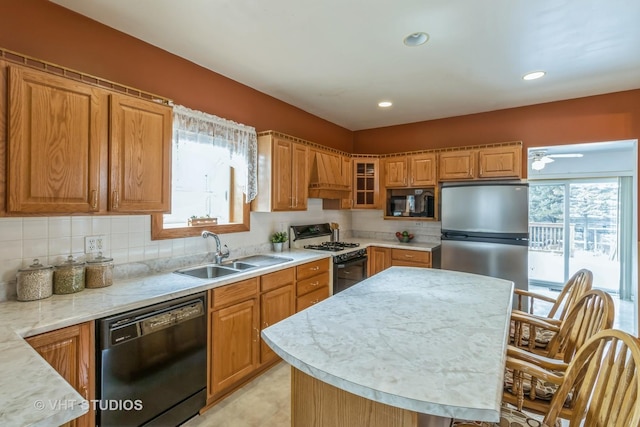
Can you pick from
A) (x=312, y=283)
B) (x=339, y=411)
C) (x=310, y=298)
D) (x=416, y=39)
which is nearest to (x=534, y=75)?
(x=416, y=39)

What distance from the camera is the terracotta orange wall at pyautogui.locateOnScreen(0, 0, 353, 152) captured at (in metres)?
1.79

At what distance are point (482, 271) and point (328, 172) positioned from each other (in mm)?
2211

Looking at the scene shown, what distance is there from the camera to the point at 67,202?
1.66 metres

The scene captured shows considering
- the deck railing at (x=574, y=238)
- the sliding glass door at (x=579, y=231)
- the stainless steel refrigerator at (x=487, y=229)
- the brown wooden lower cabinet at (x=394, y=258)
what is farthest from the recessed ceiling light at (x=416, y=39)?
the deck railing at (x=574, y=238)

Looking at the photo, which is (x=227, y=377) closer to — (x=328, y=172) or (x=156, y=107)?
(x=156, y=107)

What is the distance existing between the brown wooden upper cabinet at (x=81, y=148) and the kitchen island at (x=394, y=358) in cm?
134

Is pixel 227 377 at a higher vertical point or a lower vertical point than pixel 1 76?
lower

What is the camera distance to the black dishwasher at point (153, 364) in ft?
5.27

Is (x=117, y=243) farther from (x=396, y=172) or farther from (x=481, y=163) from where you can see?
(x=481, y=163)

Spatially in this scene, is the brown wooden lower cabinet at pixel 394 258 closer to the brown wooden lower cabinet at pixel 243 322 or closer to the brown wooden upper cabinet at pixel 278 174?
the brown wooden upper cabinet at pixel 278 174

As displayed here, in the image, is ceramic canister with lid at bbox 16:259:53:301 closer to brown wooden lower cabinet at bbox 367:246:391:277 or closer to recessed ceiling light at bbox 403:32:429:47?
recessed ceiling light at bbox 403:32:429:47

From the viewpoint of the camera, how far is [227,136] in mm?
2891

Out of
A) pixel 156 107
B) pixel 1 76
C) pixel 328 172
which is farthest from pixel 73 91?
pixel 328 172

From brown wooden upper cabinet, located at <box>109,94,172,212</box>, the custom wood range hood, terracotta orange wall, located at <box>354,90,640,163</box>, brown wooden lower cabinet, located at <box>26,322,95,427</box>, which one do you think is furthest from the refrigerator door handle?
brown wooden lower cabinet, located at <box>26,322,95,427</box>
